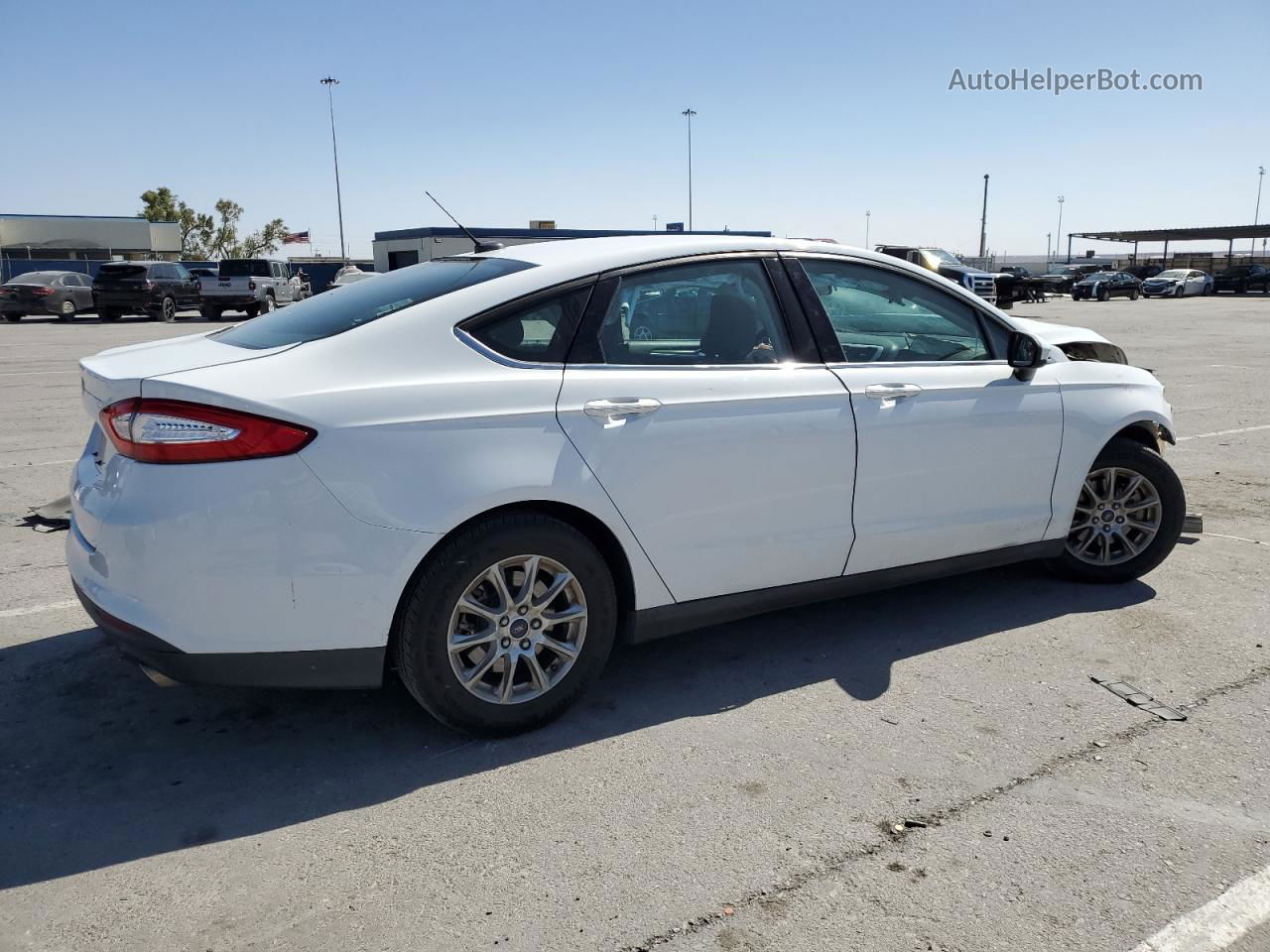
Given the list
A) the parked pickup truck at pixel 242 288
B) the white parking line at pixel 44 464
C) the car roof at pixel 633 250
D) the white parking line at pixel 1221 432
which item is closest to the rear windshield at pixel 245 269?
the parked pickup truck at pixel 242 288

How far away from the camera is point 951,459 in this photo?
13.8 ft

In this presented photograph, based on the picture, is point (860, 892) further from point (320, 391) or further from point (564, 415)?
point (320, 391)

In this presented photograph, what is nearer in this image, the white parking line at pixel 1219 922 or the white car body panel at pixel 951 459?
the white parking line at pixel 1219 922

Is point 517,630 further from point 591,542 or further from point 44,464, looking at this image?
point 44,464

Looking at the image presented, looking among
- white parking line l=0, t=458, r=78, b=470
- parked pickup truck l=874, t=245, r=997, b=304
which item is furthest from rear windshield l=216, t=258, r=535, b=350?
parked pickup truck l=874, t=245, r=997, b=304

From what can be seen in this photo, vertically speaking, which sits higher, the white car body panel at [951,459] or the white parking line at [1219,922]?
the white car body panel at [951,459]

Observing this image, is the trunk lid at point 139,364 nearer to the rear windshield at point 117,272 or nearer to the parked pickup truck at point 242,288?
the parked pickup truck at point 242,288

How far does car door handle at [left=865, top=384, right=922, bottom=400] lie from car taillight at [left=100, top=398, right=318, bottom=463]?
2.14m

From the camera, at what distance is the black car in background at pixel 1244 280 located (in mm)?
52438

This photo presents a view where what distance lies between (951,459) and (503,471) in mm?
1970

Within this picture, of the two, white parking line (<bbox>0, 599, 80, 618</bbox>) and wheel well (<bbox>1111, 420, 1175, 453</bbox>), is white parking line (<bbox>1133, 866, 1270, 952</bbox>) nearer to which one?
wheel well (<bbox>1111, 420, 1175, 453</bbox>)

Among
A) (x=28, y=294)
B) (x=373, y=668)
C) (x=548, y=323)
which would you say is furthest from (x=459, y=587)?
(x=28, y=294)

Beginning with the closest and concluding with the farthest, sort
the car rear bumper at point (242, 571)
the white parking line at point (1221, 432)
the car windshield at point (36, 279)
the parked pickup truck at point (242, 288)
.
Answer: the car rear bumper at point (242, 571) → the white parking line at point (1221, 432) → the car windshield at point (36, 279) → the parked pickup truck at point (242, 288)

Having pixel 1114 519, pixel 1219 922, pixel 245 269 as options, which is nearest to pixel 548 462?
pixel 1219 922
